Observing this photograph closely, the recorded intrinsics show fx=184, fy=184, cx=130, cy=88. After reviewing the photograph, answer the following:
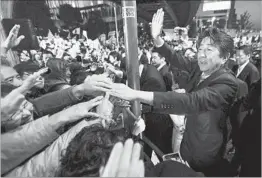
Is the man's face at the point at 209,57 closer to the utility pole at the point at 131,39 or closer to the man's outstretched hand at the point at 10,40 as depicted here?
the utility pole at the point at 131,39

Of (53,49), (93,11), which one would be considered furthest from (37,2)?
(93,11)

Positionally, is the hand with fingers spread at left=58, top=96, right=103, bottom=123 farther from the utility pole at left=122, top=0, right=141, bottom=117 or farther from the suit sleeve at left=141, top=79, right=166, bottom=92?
the suit sleeve at left=141, top=79, right=166, bottom=92

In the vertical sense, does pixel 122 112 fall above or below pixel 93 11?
below

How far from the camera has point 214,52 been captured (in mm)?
1622

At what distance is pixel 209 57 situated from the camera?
1630 millimetres

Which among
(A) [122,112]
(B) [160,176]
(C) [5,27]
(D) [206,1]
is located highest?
(D) [206,1]

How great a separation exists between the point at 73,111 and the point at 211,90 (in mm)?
1033

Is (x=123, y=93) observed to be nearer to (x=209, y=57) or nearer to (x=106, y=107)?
(x=106, y=107)

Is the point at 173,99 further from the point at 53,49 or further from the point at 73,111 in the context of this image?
the point at 53,49

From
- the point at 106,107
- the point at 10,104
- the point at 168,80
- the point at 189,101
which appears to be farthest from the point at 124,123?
the point at 168,80

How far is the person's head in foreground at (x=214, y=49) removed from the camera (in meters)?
1.62

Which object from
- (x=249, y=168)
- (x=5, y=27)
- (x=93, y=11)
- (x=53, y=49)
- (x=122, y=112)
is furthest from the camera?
(x=93, y=11)

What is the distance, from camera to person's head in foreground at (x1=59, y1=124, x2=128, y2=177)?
33.8 inches

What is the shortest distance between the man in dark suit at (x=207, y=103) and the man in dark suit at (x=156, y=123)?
28.6 inches
